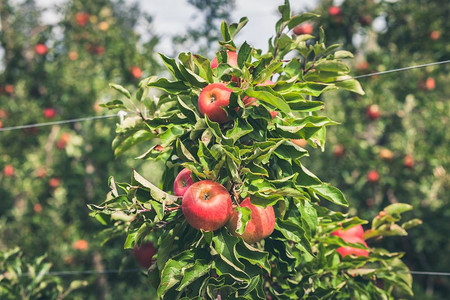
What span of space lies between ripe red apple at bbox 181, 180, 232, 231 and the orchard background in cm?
368

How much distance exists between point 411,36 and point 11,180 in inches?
211

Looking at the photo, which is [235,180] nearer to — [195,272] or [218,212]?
[218,212]

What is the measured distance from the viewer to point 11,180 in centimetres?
612

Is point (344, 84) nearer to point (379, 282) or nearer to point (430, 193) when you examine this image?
point (379, 282)

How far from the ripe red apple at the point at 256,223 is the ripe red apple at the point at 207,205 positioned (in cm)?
3

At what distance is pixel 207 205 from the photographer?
131 cm

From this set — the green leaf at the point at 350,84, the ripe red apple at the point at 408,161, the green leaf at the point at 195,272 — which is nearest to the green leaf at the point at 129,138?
the green leaf at the point at 195,272

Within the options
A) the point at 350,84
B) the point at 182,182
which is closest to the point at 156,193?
the point at 182,182

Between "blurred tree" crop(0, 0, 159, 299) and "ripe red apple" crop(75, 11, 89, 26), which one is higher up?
"ripe red apple" crop(75, 11, 89, 26)

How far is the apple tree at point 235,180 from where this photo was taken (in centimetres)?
132

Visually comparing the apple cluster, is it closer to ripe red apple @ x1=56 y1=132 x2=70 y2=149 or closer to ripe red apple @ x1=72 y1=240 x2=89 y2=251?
ripe red apple @ x1=72 y1=240 x2=89 y2=251

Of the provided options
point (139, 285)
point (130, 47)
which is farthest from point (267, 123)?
point (139, 285)

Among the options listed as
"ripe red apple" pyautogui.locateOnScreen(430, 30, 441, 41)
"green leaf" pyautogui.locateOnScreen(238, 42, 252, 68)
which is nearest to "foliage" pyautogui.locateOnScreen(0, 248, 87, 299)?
"green leaf" pyautogui.locateOnScreen(238, 42, 252, 68)

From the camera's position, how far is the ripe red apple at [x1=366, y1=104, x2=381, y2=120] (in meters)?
4.87
